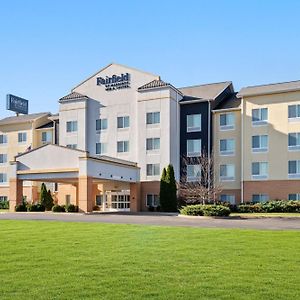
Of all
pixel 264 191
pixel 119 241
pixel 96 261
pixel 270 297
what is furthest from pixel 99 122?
pixel 270 297

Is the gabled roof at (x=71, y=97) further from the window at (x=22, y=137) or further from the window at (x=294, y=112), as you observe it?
the window at (x=294, y=112)

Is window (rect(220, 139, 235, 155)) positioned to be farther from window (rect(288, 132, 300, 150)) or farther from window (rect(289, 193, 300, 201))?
window (rect(289, 193, 300, 201))

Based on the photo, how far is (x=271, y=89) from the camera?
150ft

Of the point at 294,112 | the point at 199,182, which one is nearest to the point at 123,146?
the point at 199,182

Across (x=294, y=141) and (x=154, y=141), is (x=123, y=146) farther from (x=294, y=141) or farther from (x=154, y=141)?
(x=294, y=141)

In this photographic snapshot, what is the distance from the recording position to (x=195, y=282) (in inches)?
321

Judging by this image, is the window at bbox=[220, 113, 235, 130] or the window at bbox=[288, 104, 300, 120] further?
the window at bbox=[220, 113, 235, 130]

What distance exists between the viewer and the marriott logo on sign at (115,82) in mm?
51188

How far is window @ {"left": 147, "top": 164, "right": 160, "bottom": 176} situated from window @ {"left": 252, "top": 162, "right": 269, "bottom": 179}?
10.0m

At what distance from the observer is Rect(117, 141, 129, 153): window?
50844mm

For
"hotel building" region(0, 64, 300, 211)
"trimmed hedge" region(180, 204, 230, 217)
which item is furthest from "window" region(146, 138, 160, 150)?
"trimmed hedge" region(180, 204, 230, 217)

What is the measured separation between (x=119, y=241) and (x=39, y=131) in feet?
159

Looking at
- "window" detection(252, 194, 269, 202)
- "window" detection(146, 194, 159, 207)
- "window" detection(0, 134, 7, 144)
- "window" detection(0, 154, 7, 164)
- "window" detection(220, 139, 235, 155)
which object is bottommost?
"window" detection(146, 194, 159, 207)

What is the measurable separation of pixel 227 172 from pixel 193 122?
654 centimetres
